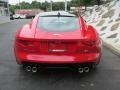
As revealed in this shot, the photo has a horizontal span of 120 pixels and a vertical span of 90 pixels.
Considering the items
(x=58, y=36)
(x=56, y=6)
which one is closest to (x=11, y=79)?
(x=58, y=36)

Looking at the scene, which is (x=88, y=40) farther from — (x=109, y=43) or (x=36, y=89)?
(x=109, y=43)

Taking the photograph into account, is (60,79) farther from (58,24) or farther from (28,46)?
(58,24)

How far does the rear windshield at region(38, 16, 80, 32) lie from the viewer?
26.1 ft

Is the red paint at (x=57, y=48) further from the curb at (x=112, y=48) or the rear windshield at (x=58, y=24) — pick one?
the curb at (x=112, y=48)

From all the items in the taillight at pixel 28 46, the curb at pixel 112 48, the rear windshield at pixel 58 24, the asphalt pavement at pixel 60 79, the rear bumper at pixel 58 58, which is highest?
the rear windshield at pixel 58 24

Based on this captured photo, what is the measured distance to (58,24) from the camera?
823 cm

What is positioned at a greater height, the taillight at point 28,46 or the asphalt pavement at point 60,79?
the taillight at point 28,46

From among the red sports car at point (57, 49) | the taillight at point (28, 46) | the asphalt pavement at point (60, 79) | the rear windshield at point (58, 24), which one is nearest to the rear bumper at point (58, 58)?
the red sports car at point (57, 49)

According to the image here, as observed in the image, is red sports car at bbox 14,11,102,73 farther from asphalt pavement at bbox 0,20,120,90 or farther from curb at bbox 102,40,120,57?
curb at bbox 102,40,120,57

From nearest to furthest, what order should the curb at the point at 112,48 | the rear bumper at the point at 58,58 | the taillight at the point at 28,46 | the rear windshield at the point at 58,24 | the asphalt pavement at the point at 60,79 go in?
the asphalt pavement at the point at 60,79 → the rear bumper at the point at 58,58 → the taillight at the point at 28,46 → the rear windshield at the point at 58,24 → the curb at the point at 112,48

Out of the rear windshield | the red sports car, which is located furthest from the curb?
the red sports car

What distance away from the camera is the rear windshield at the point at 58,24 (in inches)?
313

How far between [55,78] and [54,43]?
0.81 m

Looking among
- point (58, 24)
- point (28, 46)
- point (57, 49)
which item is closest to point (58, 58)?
point (57, 49)
